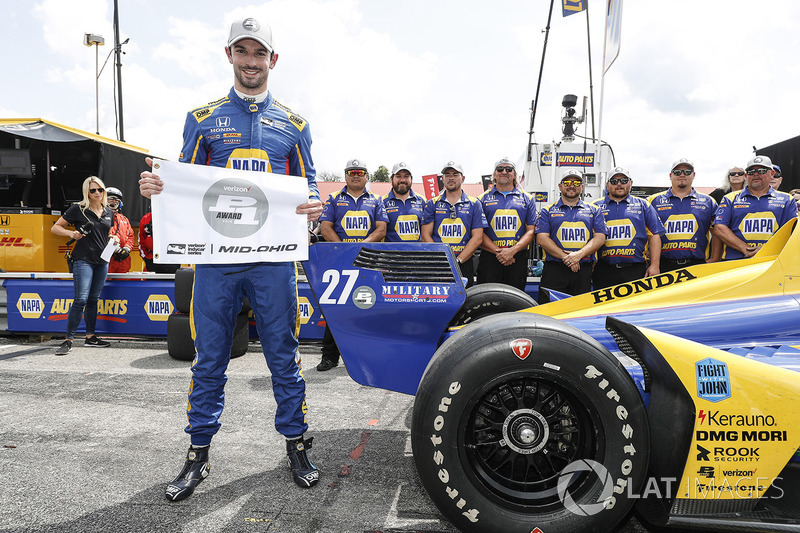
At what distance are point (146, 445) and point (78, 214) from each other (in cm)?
392

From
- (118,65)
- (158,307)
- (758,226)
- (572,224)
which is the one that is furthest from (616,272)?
(118,65)

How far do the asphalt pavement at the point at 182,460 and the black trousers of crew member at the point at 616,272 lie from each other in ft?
8.77

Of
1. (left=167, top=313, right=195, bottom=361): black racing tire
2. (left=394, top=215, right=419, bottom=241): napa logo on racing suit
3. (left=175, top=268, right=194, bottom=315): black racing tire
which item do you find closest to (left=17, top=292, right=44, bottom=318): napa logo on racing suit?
(left=167, top=313, right=195, bottom=361): black racing tire

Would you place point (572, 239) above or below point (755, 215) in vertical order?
below

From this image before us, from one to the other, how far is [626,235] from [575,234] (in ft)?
1.80

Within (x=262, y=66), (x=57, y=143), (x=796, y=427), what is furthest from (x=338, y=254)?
(x=57, y=143)

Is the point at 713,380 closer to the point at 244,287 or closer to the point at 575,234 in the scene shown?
the point at 244,287

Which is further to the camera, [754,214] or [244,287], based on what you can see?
[754,214]

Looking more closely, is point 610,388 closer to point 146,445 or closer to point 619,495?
point 619,495

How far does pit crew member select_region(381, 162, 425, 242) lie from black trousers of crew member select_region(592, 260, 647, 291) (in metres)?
1.98

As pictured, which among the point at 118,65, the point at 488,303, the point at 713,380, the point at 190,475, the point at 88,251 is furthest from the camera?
the point at 118,65

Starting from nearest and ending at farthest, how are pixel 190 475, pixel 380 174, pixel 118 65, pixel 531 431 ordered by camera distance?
pixel 531 431 → pixel 190 475 → pixel 118 65 → pixel 380 174

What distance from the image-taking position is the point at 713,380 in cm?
185

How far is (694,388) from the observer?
72.8 inches
